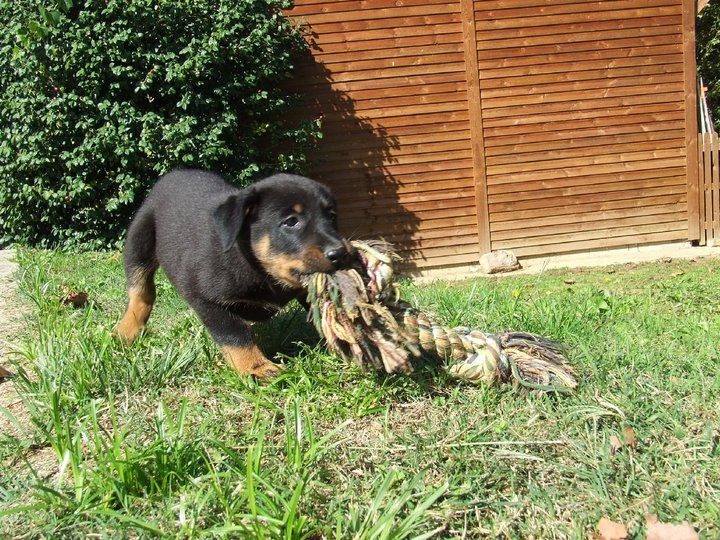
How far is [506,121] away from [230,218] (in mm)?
7830

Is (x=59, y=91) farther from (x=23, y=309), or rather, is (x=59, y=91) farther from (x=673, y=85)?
(x=673, y=85)

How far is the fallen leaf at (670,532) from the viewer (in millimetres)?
1615

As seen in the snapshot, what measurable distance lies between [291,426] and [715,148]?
10186 mm

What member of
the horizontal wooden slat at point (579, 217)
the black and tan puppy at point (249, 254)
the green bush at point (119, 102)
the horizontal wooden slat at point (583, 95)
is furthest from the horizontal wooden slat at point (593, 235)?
the black and tan puppy at point (249, 254)

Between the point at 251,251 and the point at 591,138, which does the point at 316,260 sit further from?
the point at 591,138

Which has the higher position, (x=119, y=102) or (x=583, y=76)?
(x=119, y=102)

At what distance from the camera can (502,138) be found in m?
9.79

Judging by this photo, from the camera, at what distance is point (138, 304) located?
3721mm

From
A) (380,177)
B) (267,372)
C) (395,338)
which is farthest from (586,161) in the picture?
(395,338)

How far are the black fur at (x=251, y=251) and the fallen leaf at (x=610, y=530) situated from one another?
141 cm

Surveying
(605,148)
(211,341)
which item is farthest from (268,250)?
(605,148)

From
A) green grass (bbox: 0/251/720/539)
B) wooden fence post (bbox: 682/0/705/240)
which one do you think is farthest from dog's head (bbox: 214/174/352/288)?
wooden fence post (bbox: 682/0/705/240)

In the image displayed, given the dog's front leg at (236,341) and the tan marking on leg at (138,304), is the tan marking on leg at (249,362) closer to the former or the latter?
the dog's front leg at (236,341)

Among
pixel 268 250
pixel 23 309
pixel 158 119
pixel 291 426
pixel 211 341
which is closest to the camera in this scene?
pixel 291 426
